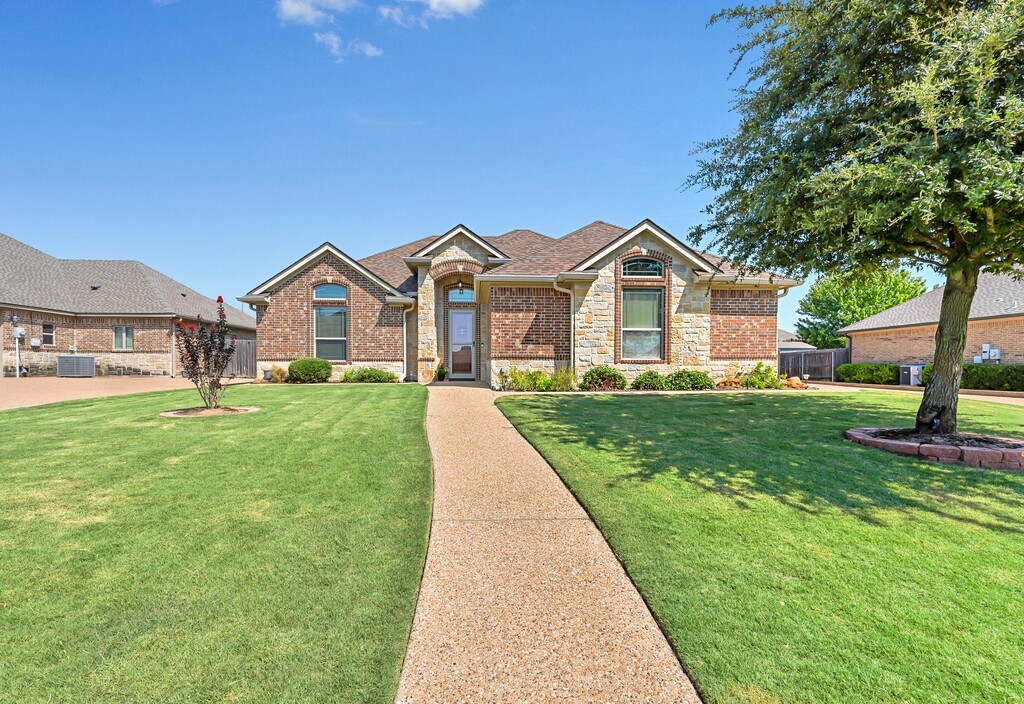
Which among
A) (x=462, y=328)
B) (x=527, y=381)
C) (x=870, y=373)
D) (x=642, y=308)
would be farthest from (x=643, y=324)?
(x=870, y=373)

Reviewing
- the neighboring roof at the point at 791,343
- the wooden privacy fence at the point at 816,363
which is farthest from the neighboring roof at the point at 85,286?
the neighboring roof at the point at 791,343

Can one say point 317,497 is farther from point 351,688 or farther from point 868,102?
point 868,102

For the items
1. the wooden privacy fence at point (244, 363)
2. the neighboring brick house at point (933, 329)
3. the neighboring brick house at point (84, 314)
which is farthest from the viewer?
the wooden privacy fence at point (244, 363)

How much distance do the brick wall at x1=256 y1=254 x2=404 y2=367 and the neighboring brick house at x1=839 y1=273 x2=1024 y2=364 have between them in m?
21.4

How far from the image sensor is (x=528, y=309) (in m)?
14.7

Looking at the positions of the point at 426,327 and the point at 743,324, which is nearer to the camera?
the point at 743,324

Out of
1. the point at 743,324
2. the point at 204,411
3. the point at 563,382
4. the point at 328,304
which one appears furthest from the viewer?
the point at 328,304

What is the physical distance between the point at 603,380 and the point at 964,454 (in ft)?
29.4

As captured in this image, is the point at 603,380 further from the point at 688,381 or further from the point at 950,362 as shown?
the point at 950,362

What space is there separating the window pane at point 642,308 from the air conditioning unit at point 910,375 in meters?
12.1

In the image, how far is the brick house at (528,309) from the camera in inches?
567

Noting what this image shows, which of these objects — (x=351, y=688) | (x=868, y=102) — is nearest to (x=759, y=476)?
(x=351, y=688)

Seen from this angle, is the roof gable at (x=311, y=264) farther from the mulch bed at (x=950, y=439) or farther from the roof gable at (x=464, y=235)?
the mulch bed at (x=950, y=439)

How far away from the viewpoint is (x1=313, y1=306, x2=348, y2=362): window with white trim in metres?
18.3
